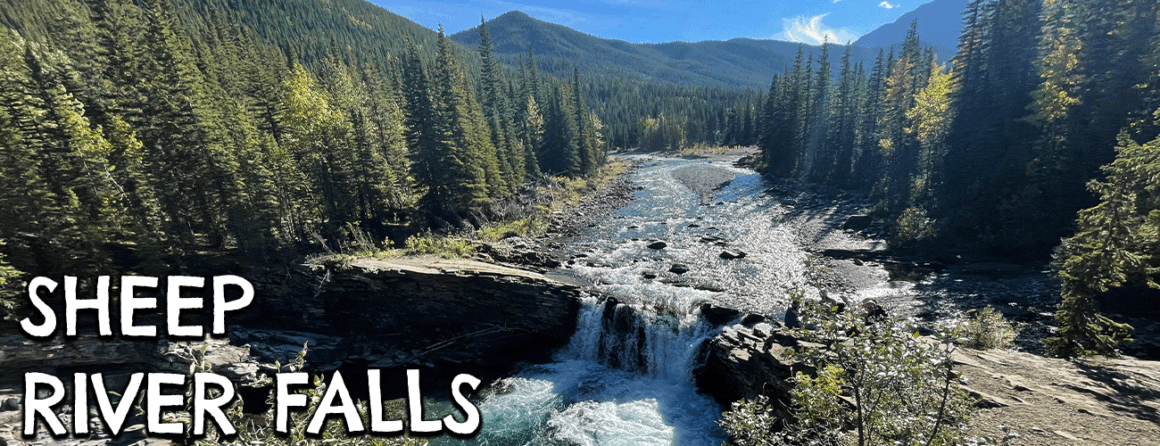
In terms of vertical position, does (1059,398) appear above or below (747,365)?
above

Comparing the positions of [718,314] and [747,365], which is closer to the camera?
[747,365]

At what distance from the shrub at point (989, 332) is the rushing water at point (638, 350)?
286 inches

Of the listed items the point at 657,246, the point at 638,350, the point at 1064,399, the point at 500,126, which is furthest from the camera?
the point at 500,126

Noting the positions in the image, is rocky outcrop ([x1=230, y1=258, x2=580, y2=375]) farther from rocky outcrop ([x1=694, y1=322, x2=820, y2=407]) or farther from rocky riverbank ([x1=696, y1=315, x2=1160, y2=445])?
rocky riverbank ([x1=696, y1=315, x2=1160, y2=445])

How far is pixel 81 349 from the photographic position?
21141 millimetres

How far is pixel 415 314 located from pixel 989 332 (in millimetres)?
28509

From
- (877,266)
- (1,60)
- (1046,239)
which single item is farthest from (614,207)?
(1,60)

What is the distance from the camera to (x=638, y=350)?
24.8 m

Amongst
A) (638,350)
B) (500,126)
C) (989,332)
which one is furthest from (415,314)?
(500,126)

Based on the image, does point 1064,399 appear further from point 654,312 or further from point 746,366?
point 654,312

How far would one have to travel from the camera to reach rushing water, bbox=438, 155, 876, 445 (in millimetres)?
20062

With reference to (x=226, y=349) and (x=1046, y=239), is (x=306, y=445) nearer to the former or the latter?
(x=226, y=349)

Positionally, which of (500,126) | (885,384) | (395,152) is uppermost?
(500,126)

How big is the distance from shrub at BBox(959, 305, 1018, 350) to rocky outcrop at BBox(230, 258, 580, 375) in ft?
59.0
